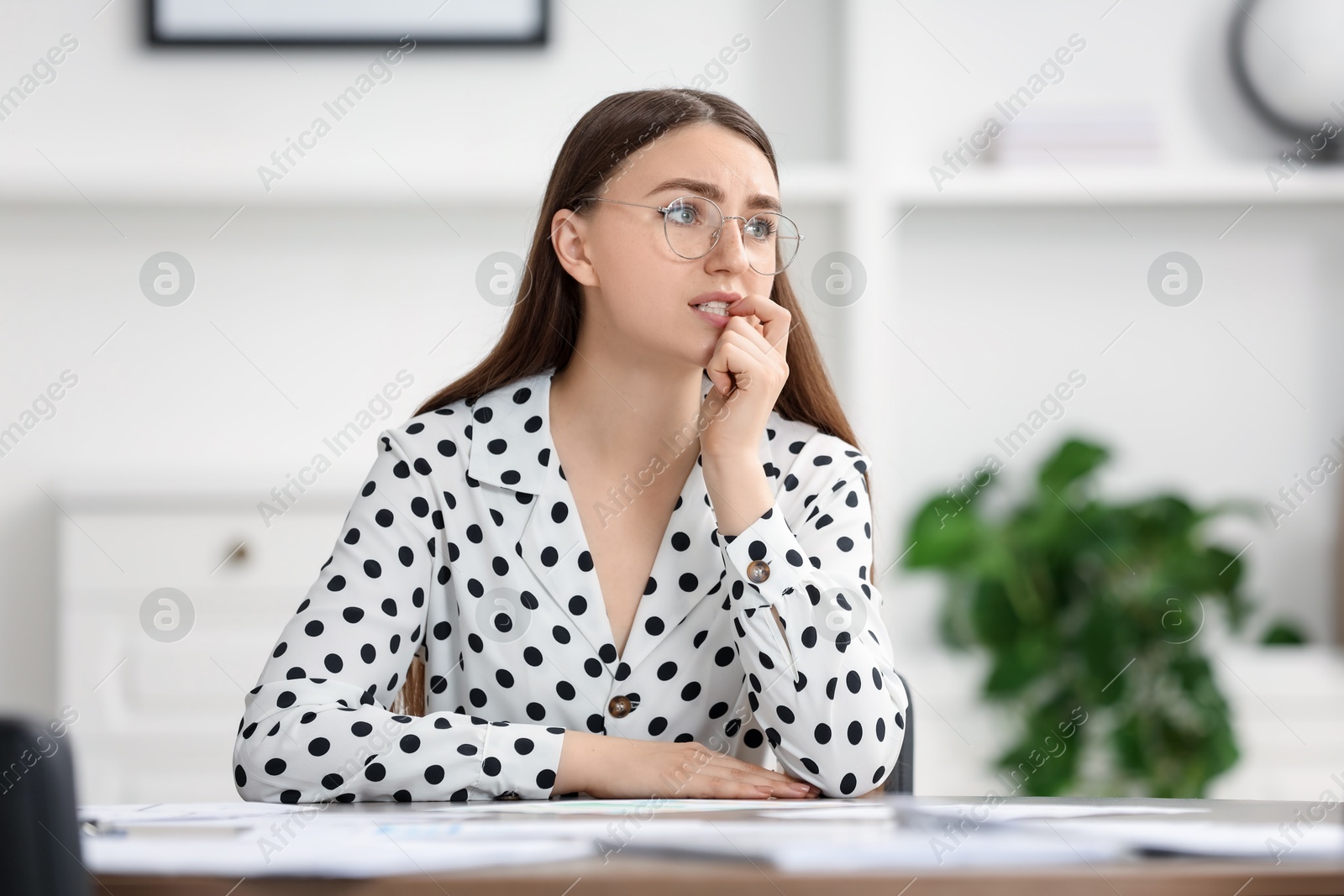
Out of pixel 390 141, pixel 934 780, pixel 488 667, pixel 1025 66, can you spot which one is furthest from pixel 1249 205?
pixel 488 667

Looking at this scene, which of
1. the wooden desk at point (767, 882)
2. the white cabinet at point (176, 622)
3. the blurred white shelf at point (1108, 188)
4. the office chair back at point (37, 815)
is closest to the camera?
the office chair back at point (37, 815)

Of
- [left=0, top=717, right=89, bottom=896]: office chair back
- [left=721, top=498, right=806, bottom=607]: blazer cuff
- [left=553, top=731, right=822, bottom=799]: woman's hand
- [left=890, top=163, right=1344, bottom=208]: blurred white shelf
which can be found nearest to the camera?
[left=0, top=717, right=89, bottom=896]: office chair back

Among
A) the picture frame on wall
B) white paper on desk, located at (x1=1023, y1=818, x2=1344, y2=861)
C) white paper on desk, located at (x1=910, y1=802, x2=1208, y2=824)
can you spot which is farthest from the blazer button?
the picture frame on wall

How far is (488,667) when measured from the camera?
1268mm

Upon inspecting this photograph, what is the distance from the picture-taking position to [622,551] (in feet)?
4.28

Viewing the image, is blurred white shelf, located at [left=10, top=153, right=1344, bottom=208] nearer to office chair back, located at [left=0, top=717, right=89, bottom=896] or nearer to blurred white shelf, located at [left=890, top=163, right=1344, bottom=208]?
blurred white shelf, located at [left=890, top=163, right=1344, bottom=208]

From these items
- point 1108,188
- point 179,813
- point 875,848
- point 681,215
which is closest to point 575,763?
point 179,813

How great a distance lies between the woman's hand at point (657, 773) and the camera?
1.00 m

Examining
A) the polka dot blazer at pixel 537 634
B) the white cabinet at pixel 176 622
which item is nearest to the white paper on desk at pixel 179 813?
the polka dot blazer at pixel 537 634

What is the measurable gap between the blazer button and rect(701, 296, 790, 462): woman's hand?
0.40ft

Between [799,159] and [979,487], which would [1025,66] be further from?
[979,487]

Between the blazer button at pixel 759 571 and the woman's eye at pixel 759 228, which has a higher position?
the woman's eye at pixel 759 228

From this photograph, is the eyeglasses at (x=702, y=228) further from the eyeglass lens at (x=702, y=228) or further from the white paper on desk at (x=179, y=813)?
the white paper on desk at (x=179, y=813)

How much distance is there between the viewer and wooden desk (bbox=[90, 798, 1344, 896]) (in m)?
0.57
